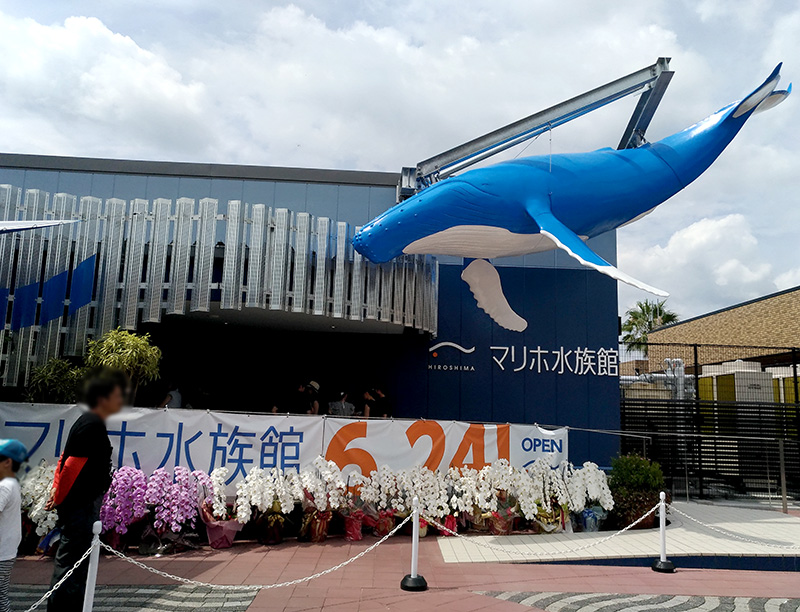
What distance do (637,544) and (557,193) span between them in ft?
17.2

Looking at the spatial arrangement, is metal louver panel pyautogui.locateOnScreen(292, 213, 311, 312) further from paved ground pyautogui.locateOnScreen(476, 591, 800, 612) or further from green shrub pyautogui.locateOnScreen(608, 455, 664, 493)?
paved ground pyautogui.locateOnScreen(476, 591, 800, 612)

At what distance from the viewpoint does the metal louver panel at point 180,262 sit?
34.9 feet

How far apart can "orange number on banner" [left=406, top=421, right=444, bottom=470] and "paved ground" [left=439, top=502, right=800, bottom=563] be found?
1.09 metres

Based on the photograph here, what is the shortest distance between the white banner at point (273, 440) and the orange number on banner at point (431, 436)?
0.01 meters

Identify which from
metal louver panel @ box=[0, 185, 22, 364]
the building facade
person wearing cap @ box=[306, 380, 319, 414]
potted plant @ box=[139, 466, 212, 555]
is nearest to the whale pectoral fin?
the building facade

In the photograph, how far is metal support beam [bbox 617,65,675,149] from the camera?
11.4m

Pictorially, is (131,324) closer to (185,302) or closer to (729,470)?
(185,302)

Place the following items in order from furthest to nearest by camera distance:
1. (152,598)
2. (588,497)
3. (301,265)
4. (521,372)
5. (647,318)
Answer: (647,318) < (521,372) < (301,265) < (588,497) < (152,598)

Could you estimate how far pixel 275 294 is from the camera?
35.9 feet

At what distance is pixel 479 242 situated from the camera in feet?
34.8

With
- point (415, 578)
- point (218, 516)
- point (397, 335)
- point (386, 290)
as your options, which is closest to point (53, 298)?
point (218, 516)

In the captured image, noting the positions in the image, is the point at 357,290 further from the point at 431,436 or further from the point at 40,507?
the point at 40,507

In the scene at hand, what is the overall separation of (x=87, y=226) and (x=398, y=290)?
5591mm

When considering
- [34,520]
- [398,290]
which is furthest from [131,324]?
[398,290]
